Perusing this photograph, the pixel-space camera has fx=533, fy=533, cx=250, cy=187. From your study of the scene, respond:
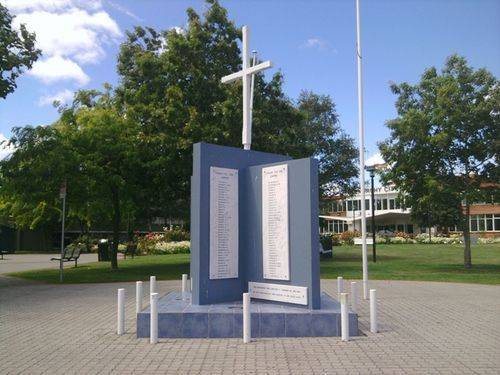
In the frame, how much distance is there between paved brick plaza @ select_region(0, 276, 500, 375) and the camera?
6.85m

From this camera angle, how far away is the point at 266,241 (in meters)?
10.1

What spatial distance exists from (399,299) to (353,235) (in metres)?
40.3

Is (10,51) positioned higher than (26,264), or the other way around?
(10,51)

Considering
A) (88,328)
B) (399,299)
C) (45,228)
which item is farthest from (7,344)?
(45,228)

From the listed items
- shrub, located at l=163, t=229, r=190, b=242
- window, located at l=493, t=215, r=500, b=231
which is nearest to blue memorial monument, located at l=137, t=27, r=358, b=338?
shrub, located at l=163, t=229, r=190, b=242

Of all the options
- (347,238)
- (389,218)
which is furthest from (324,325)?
(389,218)

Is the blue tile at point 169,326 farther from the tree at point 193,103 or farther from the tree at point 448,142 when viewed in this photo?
the tree at point 448,142

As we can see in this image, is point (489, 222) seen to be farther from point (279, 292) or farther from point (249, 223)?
point (279, 292)

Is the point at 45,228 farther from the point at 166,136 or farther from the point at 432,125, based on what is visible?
the point at 432,125

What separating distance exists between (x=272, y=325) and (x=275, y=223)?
6.68ft

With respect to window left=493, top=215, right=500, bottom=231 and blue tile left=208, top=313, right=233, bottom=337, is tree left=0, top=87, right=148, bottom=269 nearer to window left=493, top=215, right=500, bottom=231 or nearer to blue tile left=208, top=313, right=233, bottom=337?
blue tile left=208, top=313, right=233, bottom=337

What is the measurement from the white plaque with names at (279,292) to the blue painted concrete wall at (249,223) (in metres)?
0.10

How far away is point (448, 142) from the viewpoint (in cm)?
2230

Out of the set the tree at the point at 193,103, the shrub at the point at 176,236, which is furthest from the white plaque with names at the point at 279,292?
the shrub at the point at 176,236
